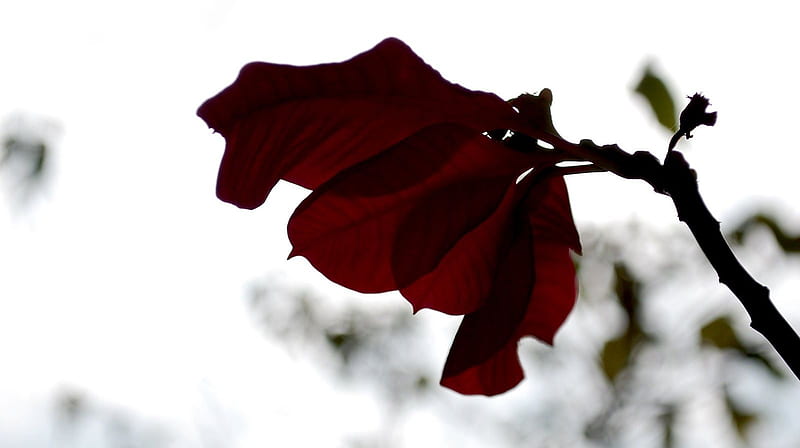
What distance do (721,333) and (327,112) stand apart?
4.20 feet

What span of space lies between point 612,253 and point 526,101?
4.72ft

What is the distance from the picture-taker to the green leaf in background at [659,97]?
59cm

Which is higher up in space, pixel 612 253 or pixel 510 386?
pixel 612 253

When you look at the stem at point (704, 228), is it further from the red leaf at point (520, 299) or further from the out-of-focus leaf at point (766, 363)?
the out-of-focus leaf at point (766, 363)

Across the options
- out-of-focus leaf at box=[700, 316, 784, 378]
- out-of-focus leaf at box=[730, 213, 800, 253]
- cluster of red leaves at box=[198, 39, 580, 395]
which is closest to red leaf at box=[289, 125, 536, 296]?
cluster of red leaves at box=[198, 39, 580, 395]

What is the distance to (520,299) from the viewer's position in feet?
1.53

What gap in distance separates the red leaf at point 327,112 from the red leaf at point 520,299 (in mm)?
82

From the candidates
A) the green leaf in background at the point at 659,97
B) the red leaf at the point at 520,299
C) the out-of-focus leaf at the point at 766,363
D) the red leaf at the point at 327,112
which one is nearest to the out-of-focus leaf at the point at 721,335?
the out-of-focus leaf at the point at 766,363

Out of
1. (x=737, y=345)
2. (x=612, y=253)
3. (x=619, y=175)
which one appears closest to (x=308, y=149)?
(x=619, y=175)

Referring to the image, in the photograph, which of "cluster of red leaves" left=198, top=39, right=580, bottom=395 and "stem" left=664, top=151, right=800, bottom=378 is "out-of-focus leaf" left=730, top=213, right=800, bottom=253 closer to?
"cluster of red leaves" left=198, top=39, right=580, bottom=395

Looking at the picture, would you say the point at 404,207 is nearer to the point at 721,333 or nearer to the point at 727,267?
the point at 727,267

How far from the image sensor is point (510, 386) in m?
0.53

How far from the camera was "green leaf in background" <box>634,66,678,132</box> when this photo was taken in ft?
1.94

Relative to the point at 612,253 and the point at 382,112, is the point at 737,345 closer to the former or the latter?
the point at 612,253
